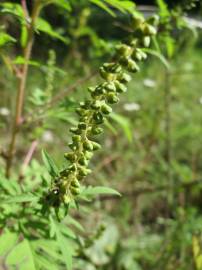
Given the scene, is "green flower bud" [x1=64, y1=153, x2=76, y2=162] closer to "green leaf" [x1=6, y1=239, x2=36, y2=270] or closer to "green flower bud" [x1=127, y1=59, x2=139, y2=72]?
"green flower bud" [x1=127, y1=59, x2=139, y2=72]

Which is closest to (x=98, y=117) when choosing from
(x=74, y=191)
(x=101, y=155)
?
(x=74, y=191)

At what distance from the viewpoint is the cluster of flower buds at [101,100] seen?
1438 mm

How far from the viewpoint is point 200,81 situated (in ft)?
25.7

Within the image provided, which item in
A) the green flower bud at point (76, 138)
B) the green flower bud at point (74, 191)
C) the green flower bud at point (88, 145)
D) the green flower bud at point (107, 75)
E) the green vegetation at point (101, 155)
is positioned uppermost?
the green flower bud at point (107, 75)

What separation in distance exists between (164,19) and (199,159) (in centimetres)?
340

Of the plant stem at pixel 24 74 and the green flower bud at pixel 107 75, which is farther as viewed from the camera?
the plant stem at pixel 24 74

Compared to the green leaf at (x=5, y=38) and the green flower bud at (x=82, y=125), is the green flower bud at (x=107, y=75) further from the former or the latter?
the green leaf at (x=5, y=38)

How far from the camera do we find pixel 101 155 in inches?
231

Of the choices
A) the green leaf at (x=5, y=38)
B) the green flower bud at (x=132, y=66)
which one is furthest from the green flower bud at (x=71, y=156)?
the green leaf at (x=5, y=38)

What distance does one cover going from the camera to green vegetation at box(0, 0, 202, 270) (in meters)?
1.58

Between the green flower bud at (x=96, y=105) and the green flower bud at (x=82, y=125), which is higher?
the green flower bud at (x=96, y=105)

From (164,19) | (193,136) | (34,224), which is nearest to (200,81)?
(193,136)

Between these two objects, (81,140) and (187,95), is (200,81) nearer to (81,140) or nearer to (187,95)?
(187,95)

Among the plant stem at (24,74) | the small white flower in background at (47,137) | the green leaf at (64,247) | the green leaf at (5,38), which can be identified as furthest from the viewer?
the small white flower in background at (47,137)
